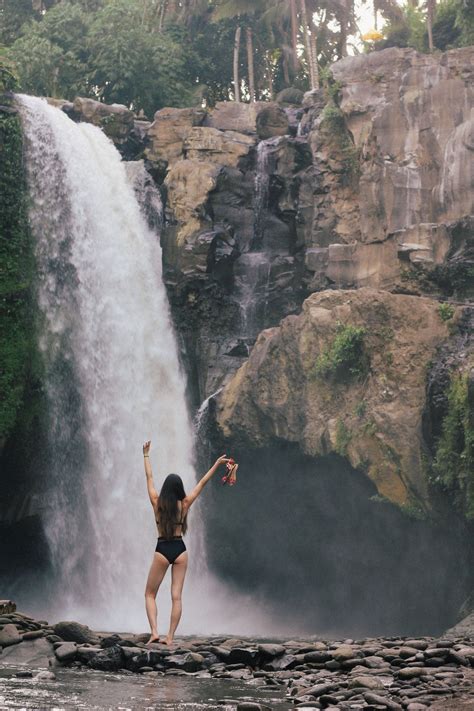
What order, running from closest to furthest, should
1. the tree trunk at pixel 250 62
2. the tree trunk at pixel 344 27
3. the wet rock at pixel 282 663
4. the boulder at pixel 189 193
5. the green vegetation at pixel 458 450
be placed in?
the wet rock at pixel 282 663
the green vegetation at pixel 458 450
the boulder at pixel 189 193
the tree trunk at pixel 250 62
the tree trunk at pixel 344 27

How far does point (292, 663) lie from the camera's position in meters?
11.1

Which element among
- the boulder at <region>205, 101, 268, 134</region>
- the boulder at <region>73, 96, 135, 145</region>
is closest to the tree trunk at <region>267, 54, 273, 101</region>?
the boulder at <region>205, 101, 268, 134</region>

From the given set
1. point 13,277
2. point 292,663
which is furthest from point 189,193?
point 292,663

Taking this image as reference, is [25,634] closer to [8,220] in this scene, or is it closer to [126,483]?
[126,483]

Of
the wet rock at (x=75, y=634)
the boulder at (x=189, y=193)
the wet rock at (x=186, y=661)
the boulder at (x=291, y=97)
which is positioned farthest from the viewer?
the boulder at (x=291, y=97)

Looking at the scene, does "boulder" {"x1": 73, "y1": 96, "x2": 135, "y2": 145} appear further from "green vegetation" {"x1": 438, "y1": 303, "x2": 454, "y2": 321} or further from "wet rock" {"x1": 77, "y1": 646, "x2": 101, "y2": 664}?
"wet rock" {"x1": 77, "y1": 646, "x2": 101, "y2": 664}

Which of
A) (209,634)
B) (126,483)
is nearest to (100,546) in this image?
(126,483)

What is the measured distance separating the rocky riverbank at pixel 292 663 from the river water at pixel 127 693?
236 mm

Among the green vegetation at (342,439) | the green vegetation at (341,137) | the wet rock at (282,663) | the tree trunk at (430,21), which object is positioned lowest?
the wet rock at (282,663)

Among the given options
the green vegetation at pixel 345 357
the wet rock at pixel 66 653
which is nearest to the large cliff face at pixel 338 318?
the green vegetation at pixel 345 357

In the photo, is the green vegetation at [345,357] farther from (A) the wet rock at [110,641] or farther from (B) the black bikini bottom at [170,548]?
(A) the wet rock at [110,641]

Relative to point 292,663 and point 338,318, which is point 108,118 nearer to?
point 338,318

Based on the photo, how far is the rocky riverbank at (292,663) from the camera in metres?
9.23

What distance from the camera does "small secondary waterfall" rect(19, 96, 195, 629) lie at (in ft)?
80.4
